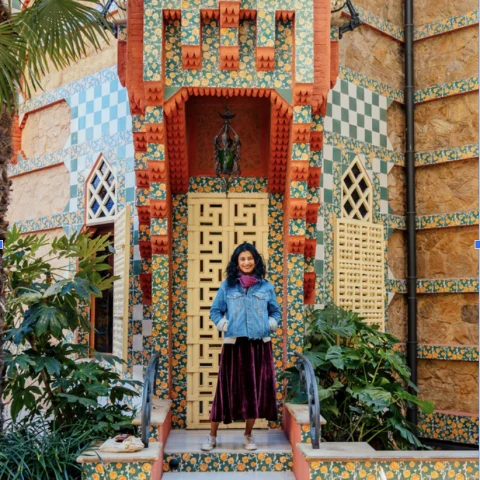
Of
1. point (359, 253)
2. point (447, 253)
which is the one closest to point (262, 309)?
point (359, 253)

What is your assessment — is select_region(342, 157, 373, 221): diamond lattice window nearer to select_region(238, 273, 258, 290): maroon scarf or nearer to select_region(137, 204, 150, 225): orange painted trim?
select_region(137, 204, 150, 225): orange painted trim

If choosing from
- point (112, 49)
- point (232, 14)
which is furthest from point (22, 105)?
point (232, 14)

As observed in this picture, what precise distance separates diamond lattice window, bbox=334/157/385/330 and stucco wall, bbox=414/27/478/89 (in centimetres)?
209

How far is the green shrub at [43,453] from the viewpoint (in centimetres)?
587

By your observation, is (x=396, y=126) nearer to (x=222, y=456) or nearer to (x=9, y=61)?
(x=222, y=456)

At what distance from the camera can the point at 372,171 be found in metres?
10.1

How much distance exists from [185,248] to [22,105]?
4551 millimetres

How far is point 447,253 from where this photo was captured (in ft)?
34.4

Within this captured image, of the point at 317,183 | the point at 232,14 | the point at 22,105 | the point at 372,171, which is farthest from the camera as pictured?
the point at 22,105

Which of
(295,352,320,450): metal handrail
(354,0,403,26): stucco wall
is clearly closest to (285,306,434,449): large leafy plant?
(295,352,320,450): metal handrail

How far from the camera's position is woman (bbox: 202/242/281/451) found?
6.82 m

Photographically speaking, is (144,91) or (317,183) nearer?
(144,91)

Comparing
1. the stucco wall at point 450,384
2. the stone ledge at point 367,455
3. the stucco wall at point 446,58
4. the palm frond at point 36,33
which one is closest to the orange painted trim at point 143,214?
the palm frond at point 36,33

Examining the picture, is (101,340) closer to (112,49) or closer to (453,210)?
(112,49)
